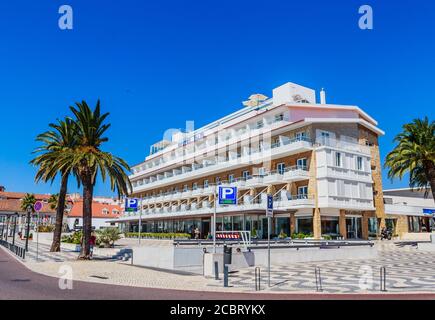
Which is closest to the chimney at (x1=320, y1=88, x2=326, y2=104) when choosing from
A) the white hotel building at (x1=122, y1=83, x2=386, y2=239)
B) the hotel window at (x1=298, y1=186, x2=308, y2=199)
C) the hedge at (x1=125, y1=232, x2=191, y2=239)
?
the white hotel building at (x1=122, y1=83, x2=386, y2=239)

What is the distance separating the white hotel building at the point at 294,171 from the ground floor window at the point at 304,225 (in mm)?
104

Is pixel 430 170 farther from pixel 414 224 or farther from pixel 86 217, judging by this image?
pixel 86 217

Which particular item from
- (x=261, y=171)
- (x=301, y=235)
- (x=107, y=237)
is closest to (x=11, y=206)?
(x=107, y=237)

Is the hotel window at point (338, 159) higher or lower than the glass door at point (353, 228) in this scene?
higher

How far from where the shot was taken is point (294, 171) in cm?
4162

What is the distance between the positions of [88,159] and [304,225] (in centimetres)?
2557

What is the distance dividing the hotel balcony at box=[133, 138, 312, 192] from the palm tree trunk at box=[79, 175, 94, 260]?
23349 mm

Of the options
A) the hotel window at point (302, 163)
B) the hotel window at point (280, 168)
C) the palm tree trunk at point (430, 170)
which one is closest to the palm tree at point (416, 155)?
the palm tree trunk at point (430, 170)

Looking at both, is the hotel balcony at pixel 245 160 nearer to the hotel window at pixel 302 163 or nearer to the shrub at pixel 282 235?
the hotel window at pixel 302 163

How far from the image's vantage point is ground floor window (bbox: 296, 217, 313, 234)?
41.2m

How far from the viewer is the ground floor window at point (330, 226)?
135 ft

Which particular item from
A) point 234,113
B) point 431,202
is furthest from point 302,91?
point 431,202

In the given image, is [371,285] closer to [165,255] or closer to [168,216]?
[165,255]

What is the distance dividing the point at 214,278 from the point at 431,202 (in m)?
54.2
